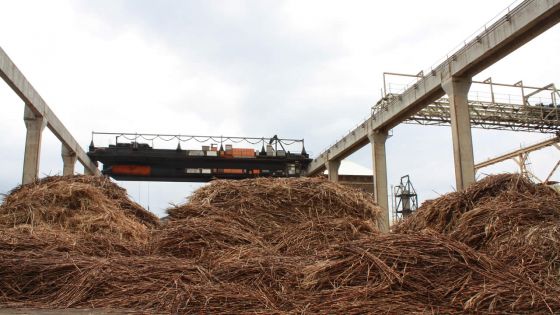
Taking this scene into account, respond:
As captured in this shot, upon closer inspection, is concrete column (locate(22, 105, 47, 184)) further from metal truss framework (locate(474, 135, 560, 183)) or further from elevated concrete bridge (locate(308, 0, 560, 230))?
metal truss framework (locate(474, 135, 560, 183))

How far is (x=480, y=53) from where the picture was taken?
16219 millimetres

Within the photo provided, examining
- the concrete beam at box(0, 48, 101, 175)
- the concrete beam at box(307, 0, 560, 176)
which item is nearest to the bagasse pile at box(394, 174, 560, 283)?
the concrete beam at box(307, 0, 560, 176)

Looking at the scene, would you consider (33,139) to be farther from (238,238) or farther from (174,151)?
(238,238)

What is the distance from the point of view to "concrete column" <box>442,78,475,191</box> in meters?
17.3

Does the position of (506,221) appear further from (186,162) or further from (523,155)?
(523,155)

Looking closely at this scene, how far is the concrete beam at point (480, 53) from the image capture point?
14.0 metres

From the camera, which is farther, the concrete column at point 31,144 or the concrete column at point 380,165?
the concrete column at point 380,165

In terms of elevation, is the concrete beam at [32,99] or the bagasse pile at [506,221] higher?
the concrete beam at [32,99]

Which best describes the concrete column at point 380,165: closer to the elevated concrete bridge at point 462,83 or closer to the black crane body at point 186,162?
the elevated concrete bridge at point 462,83

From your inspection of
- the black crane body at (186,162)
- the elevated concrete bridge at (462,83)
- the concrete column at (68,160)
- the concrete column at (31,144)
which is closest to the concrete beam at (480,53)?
the elevated concrete bridge at (462,83)

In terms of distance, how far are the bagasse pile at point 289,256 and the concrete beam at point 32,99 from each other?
908cm

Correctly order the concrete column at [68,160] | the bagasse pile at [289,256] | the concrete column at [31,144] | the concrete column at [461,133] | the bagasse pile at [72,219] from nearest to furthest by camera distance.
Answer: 1. the bagasse pile at [289,256]
2. the bagasse pile at [72,219]
3. the concrete column at [461,133]
4. the concrete column at [31,144]
5. the concrete column at [68,160]

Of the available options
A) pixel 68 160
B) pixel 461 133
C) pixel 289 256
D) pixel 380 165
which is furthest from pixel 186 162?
pixel 289 256

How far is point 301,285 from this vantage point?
13.6 feet
